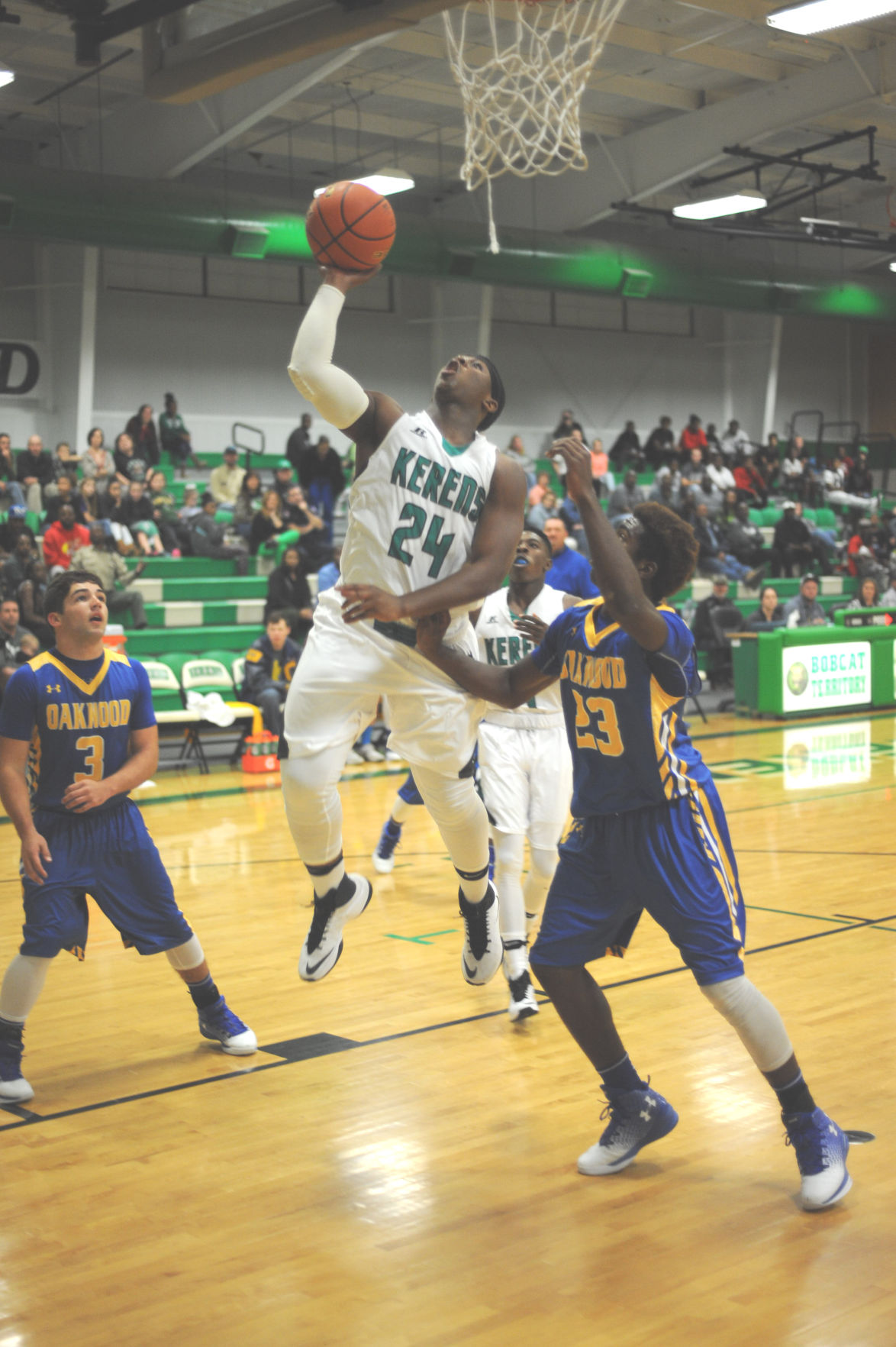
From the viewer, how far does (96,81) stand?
57.1 ft

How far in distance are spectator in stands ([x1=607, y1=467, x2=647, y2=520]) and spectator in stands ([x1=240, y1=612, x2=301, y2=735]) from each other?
7.85m

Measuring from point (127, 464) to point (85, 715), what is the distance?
1325 centimetres

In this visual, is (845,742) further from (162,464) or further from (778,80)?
(162,464)

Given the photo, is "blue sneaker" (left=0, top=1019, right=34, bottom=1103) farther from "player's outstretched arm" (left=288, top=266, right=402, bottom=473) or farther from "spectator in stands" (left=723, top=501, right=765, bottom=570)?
Result: "spectator in stands" (left=723, top=501, right=765, bottom=570)

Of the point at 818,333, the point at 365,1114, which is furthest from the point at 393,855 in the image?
the point at 818,333

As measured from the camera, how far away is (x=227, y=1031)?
16.2ft

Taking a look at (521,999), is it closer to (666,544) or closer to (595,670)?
(595,670)

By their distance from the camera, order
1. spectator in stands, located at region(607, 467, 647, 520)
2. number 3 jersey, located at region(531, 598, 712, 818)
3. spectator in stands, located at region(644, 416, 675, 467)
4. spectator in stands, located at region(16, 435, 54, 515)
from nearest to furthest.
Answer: number 3 jersey, located at region(531, 598, 712, 818)
spectator in stands, located at region(16, 435, 54, 515)
spectator in stands, located at region(607, 467, 647, 520)
spectator in stands, located at region(644, 416, 675, 467)

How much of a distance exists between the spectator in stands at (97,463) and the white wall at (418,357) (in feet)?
7.77

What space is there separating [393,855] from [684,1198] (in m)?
4.84

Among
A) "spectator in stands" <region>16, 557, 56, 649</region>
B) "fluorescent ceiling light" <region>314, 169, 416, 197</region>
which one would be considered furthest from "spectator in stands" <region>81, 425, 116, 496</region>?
"fluorescent ceiling light" <region>314, 169, 416, 197</region>

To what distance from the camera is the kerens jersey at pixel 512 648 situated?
18.2 ft

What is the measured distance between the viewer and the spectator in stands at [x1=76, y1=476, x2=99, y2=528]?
15.1 m

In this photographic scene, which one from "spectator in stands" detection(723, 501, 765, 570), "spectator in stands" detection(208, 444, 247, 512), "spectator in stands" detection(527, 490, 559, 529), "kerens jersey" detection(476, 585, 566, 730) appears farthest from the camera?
"spectator in stands" detection(723, 501, 765, 570)
